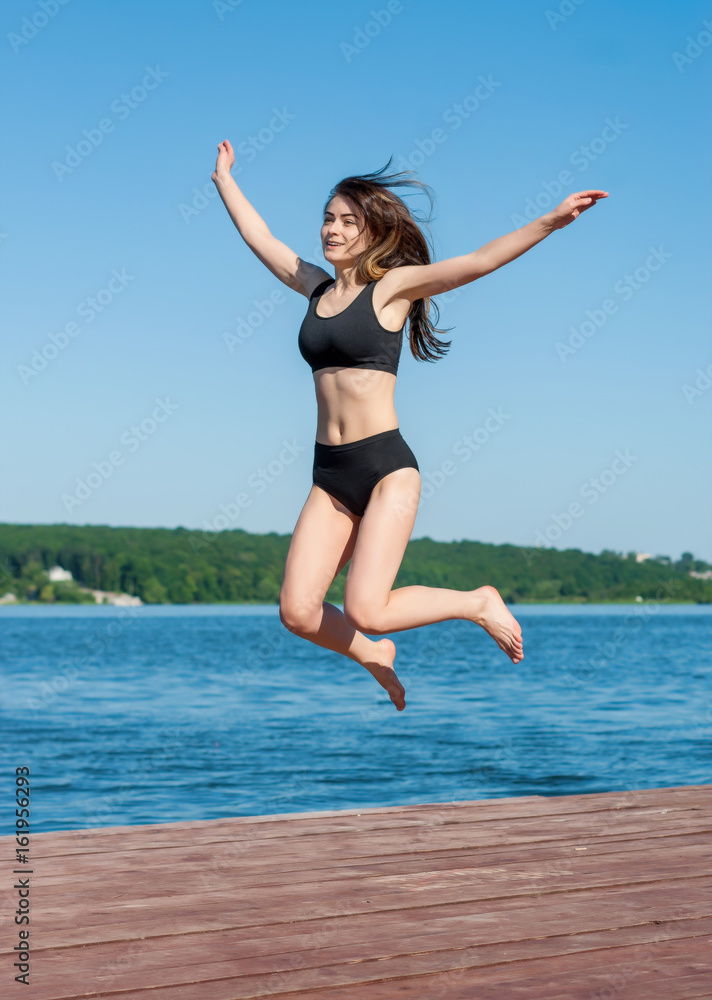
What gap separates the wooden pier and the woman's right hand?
2864 millimetres

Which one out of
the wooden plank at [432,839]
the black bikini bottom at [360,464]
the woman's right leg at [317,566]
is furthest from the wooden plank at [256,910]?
the black bikini bottom at [360,464]

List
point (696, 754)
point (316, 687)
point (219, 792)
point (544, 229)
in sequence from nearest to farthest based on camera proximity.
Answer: point (544, 229) → point (219, 792) → point (696, 754) → point (316, 687)

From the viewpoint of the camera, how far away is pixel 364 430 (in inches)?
164

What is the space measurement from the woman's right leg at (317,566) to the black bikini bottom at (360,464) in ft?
0.21

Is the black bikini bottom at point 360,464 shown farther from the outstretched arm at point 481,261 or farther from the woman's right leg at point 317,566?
the outstretched arm at point 481,261

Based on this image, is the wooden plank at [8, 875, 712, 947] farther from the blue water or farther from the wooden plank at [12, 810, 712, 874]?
the blue water

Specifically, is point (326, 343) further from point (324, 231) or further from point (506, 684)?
point (506, 684)

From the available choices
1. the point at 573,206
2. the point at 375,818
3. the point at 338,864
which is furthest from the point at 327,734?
the point at 573,206

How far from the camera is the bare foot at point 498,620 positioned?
14.6ft

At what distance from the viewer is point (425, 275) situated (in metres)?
4.02

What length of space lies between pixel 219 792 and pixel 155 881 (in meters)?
12.3

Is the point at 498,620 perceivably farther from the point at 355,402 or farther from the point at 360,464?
the point at 355,402

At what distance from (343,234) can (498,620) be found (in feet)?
5.53

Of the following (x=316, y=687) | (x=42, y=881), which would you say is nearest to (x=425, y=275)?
(x=42, y=881)
